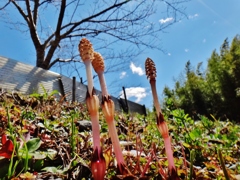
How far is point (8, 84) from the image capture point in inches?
237

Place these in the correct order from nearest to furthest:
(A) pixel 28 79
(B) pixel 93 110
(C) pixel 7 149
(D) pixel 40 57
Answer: (B) pixel 93 110 → (C) pixel 7 149 → (A) pixel 28 79 → (D) pixel 40 57

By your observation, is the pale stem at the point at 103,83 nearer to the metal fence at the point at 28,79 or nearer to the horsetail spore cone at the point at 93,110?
the horsetail spore cone at the point at 93,110

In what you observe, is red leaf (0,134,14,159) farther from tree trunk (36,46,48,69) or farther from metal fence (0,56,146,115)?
tree trunk (36,46,48,69)

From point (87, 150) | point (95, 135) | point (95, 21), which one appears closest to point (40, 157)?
point (87, 150)

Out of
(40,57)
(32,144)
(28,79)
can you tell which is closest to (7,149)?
(32,144)

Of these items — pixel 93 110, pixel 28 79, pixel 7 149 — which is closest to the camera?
pixel 93 110

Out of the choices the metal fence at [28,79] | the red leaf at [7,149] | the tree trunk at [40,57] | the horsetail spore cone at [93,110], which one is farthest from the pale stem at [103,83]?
the tree trunk at [40,57]

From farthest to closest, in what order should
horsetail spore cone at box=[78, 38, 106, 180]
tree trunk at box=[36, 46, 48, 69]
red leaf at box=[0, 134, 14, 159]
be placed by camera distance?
tree trunk at box=[36, 46, 48, 69]
red leaf at box=[0, 134, 14, 159]
horsetail spore cone at box=[78, 38, 106, 180]

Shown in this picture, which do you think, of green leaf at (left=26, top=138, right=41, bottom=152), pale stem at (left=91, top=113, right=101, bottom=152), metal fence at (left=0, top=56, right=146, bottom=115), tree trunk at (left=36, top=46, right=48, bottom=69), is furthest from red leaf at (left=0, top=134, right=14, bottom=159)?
tree trunk at (left=36, top=46, right=48, bottom=69)

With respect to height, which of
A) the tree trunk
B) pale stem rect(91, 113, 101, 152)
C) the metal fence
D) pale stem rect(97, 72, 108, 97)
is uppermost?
the tree trunk

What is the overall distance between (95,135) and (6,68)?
631 cm

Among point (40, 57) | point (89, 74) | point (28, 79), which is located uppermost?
point (40, 57)

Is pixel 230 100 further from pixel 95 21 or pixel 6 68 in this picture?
pixel 6 68

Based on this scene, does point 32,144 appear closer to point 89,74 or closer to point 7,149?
point 7,149
